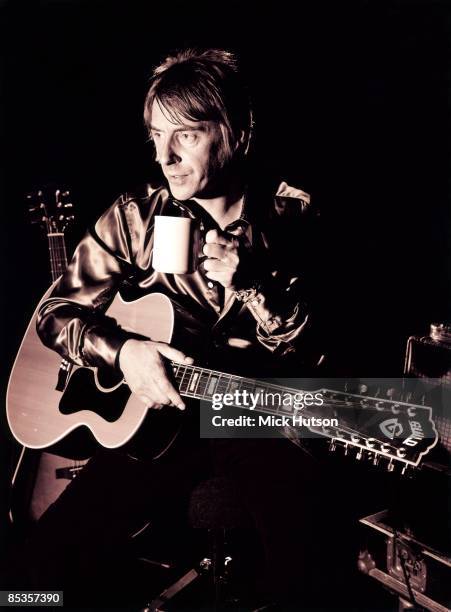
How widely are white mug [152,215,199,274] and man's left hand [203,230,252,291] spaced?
0.05 metres

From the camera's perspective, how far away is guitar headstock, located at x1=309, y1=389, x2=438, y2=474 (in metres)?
1.40

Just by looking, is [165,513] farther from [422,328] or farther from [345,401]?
[422,328]

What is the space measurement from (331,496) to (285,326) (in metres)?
0.56

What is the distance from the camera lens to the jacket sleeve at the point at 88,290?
1.85m

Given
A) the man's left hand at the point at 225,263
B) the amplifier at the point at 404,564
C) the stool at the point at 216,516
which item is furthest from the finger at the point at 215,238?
the amplifier at the point at 404,564

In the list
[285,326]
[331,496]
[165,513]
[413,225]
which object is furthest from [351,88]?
[165,513]

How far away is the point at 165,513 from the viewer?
213cm

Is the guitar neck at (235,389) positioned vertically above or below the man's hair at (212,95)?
below

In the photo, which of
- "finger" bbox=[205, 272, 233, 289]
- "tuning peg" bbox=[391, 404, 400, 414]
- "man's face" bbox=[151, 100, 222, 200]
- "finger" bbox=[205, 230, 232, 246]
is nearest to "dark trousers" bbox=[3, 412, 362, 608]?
"tuning peg" bbox=[391, 404, 400, 414]

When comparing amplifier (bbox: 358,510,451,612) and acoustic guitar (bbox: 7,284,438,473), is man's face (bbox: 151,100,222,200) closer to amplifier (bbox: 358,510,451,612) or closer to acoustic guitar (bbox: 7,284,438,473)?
acoustic guitar (bbox: 7,284,438,473)

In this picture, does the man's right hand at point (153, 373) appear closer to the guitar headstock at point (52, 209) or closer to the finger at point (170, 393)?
the finger at point (170, 393)

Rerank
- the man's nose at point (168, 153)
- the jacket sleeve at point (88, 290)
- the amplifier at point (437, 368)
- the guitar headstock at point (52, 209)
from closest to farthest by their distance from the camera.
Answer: the amplifier at point (437, 368), the man's nose at point (168, 153), the jacket sleeve at point (88, 290), the guitar headstock at point (52, 209)

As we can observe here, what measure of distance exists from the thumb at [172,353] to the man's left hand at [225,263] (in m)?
0.27

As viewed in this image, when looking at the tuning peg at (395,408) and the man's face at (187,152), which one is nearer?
the tuning peg at (395,408)
